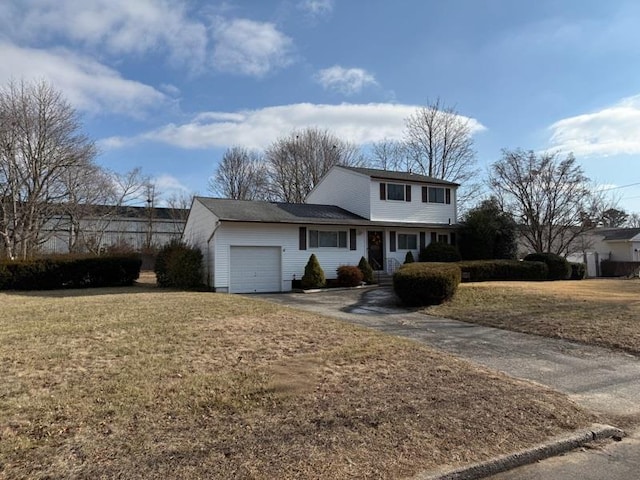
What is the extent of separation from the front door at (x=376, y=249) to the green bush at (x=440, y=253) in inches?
99.3

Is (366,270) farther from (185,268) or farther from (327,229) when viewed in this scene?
(185,268)

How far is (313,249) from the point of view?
2233cm

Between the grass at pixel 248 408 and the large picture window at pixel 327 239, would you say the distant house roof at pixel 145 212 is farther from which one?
the grass at pixel 248 408

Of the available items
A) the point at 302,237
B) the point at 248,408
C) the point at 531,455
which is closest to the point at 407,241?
the point at 302,237

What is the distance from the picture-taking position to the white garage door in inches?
805

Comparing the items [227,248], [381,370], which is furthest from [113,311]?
[227,248]

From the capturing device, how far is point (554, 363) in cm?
776

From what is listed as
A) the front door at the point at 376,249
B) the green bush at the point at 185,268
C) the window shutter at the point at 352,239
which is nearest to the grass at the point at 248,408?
the green bush at the point at 185,268

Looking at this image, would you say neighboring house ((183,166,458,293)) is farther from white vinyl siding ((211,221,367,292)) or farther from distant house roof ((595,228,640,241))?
distant house roof ((595,228,640,241))

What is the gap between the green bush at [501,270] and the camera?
2141 cm

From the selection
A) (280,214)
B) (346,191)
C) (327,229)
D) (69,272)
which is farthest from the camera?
(346,191)

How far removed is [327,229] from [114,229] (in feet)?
102

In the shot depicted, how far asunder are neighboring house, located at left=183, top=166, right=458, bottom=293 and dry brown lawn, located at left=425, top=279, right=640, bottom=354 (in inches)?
312

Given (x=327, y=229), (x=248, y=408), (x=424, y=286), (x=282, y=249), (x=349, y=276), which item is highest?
(x=327, y=229)
